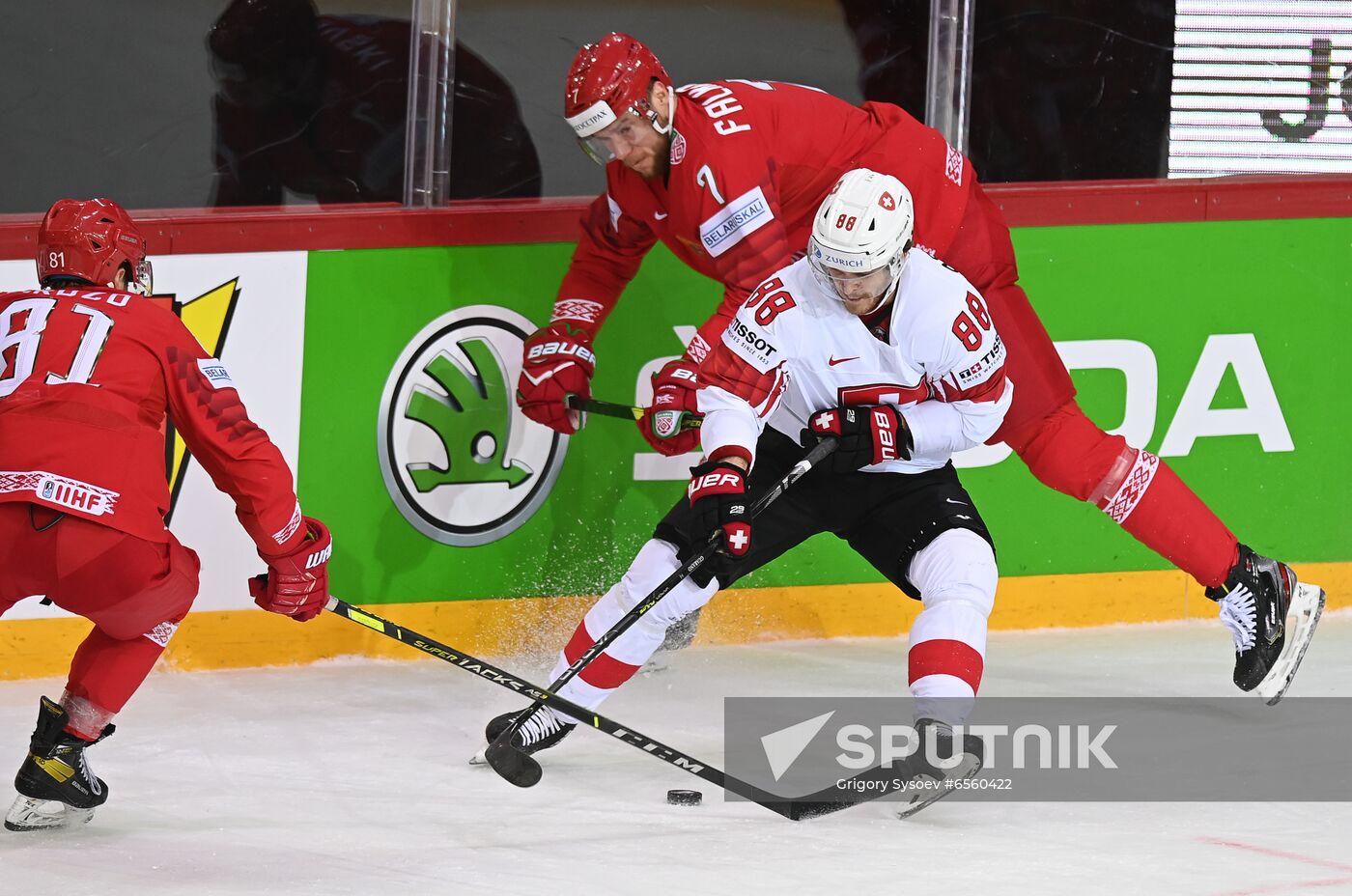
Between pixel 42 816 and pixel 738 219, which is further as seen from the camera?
pixel 738 219

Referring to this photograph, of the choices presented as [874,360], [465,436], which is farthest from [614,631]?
[465,436]

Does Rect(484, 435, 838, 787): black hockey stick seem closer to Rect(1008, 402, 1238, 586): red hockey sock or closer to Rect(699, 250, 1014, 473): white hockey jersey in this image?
Rect(699, 250, 1014, 473): white hockey jersey

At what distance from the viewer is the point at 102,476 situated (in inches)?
121

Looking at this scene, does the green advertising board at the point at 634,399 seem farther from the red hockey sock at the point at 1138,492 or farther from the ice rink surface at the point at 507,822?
the red hockey sock at the point at 1138,492

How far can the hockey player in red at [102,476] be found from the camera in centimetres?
305

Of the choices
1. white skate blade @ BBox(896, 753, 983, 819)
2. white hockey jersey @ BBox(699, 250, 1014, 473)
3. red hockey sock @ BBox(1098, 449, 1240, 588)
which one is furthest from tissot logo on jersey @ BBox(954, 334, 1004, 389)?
white skate blade @ BBox(896, 753, 983, 819)

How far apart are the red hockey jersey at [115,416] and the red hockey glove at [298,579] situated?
0.04 metres

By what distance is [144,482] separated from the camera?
313 cm

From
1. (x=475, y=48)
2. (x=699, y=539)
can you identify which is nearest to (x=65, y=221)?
(x=699, y=539)

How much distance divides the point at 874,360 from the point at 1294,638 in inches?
49.0

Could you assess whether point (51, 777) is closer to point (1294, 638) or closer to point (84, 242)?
point (84, 242)

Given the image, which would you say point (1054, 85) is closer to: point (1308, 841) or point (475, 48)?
point (475, 48)

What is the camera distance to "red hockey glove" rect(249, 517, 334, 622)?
127 inches

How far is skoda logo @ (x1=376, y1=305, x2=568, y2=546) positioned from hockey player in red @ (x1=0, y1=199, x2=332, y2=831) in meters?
1.13
